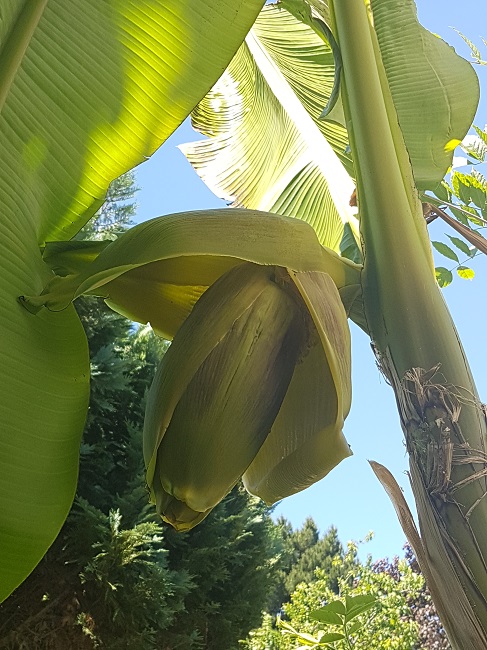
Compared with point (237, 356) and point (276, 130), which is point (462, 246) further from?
point (237, 356)

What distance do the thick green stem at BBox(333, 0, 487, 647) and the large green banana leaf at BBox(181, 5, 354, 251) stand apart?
0.39 m

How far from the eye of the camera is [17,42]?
1.58 ft

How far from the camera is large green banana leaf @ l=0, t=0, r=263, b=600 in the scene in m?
0.48

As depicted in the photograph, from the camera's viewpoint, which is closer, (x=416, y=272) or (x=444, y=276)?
(x=416, y=272)

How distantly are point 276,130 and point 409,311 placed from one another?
2.26ft

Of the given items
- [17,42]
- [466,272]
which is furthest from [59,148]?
[466,272]

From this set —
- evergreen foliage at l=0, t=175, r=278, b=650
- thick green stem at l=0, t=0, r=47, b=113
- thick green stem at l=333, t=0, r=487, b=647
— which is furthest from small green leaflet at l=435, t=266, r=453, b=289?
evergreen foliage at l=0, t=175, r=278, b=650

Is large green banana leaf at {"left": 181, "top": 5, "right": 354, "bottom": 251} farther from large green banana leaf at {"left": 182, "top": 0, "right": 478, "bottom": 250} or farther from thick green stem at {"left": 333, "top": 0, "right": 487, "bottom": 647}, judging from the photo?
thick green stem at {"left": 333, "top": 0, "right": 487, "bottom": 647}

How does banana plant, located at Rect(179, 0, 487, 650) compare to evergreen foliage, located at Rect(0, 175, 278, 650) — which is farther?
evergreen foliage, located at Rect(0, 175, 278, 650)

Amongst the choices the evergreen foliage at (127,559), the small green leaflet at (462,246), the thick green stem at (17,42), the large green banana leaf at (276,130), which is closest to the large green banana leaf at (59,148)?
the thick green stem at (17,42)

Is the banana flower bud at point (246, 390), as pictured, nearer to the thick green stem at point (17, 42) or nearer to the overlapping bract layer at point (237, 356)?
the overlapping bract layer at point (237, 356)

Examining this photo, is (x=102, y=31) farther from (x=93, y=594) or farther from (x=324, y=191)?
(x=93, y=594)

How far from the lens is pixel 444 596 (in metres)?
0.39

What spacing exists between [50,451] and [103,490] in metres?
2.33
